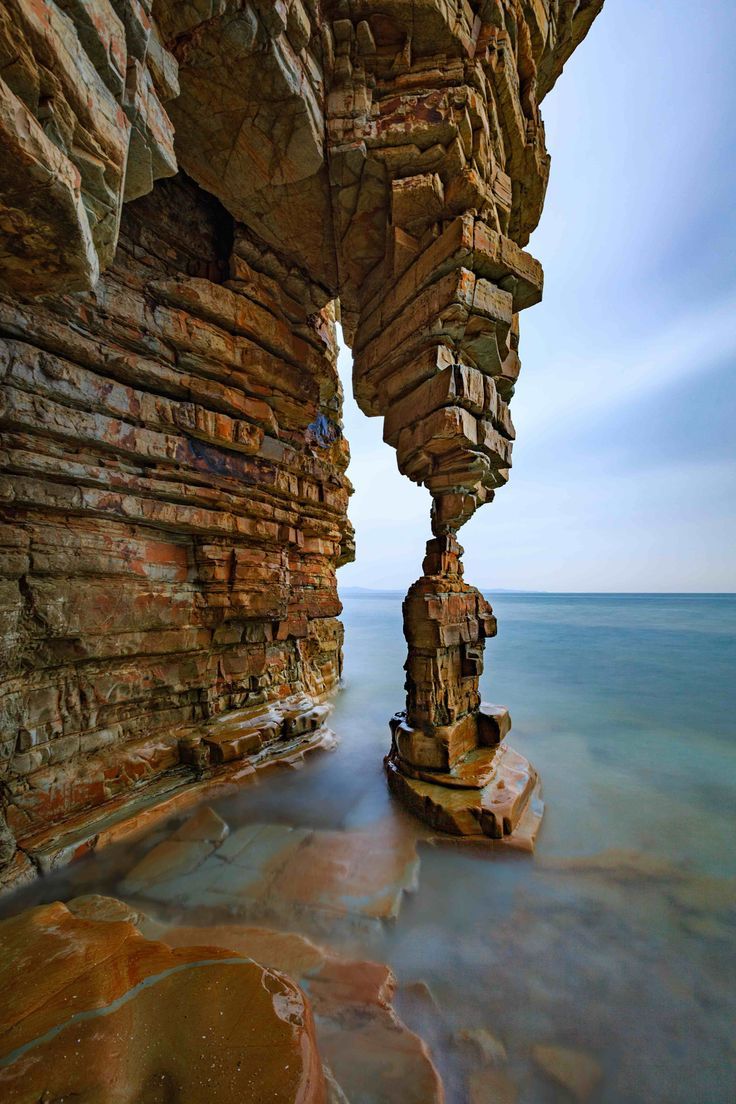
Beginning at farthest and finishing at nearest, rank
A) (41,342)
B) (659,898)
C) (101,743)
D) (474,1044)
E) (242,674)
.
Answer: (242,674) < (101,743) < (41,342) < (659,898) < (474,1044)

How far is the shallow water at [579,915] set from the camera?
302 cm

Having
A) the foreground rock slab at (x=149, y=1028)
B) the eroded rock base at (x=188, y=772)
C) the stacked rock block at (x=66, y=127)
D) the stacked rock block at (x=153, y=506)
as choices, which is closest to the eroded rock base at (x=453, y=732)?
the eroded rock base at (x=188, y=772)

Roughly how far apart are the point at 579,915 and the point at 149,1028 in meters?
4.48

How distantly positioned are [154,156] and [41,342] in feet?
11.3

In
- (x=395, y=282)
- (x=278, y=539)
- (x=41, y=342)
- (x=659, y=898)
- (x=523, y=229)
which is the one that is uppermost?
(x=523, y=229)

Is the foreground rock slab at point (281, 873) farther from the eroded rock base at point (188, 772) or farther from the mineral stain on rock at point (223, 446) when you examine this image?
the eroded rock base at point (188, 772)

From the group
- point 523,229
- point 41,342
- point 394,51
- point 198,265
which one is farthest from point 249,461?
point 523,229

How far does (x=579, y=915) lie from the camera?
4.23 m

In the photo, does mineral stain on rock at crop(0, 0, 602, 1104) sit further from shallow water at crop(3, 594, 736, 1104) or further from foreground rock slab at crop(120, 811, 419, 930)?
shallow water at crop(3, 594, 736, 1104)

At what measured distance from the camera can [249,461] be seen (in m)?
7.75

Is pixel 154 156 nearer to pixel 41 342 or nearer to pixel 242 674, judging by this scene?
pixel 41 342

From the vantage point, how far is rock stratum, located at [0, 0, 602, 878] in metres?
4.94

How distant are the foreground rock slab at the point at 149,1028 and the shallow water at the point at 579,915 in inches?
65.7

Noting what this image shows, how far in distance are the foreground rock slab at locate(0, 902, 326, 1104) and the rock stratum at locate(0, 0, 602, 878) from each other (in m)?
3.11
